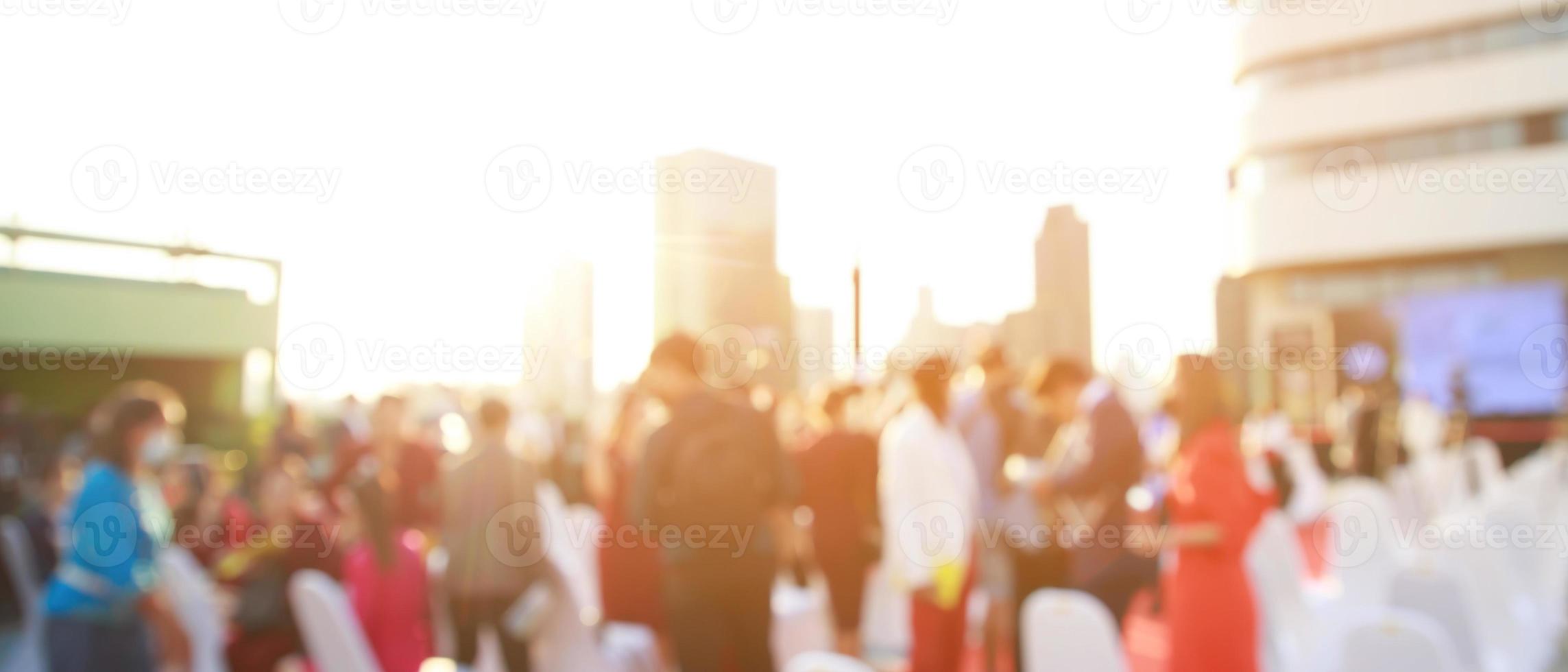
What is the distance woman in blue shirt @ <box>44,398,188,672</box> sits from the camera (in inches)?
137

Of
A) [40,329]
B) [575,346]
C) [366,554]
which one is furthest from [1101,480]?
[40,329]

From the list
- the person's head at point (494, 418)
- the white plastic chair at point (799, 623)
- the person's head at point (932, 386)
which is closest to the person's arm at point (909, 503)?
the person's head at point (932, 386)

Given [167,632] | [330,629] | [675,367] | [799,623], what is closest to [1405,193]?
[799,623]

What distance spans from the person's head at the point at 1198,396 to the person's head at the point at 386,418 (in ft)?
14.0

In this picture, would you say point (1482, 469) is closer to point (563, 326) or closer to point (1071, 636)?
point (1071, 636)

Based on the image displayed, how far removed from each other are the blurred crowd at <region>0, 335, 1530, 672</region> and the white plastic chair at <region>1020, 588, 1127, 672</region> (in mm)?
1159

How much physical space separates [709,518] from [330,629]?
145 centimetres

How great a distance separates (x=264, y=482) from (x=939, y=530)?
10.9 ft

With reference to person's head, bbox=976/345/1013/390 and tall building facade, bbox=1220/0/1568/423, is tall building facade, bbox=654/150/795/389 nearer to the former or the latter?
person's head, bbox=976/345/1013/390

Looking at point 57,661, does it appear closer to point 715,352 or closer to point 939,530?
point 715,352

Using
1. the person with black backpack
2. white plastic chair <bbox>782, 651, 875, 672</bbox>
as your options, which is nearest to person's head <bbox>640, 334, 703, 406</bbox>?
the person with black backpack

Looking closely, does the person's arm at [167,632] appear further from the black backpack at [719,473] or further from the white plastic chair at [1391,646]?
the white plastic chair at [1391,646]

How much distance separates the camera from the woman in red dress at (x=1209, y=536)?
3.60m

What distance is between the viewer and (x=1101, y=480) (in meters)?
4.52
